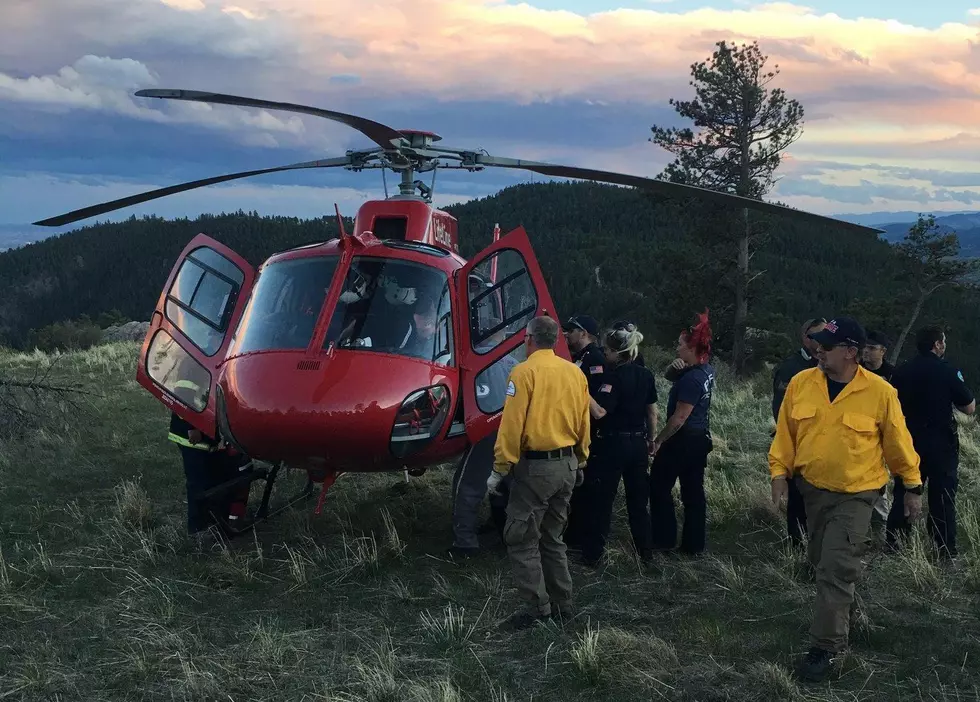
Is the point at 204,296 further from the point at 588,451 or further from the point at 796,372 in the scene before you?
the point at 796,372

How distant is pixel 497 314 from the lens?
6363mm

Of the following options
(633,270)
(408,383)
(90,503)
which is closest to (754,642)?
(408,383)

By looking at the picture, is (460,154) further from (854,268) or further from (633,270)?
(854,268)

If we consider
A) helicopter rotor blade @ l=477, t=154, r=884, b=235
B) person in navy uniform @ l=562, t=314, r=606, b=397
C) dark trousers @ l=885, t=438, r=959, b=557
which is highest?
helicopter rotor blade @ l=477, t=154, r=884, b=235

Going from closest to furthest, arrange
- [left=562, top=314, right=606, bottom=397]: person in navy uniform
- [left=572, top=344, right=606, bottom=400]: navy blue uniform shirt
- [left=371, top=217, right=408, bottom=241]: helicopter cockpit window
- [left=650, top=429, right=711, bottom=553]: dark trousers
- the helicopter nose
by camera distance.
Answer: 1. the helicopter nose
2. [left=572, top=344, right=606, bottom=400]: navy blue uniform shirt
3. [left=562, top=314, right=606, bottom=397]: person in navy uniform
4. [left=650, top=429, right=711, bottom=553]: dark trousers
5. [left=371, top=217, right=408, bottom=241]: helicopter cockpit window

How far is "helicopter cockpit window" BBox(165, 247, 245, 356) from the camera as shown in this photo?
656cm

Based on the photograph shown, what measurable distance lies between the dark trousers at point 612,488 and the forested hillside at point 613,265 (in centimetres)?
1926

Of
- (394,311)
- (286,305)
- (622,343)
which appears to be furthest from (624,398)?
(286,305)

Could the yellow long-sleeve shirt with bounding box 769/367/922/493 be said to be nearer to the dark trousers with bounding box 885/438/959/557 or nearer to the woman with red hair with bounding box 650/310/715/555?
the woman with red hair with bounding box 650/310/715/555

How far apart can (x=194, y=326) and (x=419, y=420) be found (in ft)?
7.38

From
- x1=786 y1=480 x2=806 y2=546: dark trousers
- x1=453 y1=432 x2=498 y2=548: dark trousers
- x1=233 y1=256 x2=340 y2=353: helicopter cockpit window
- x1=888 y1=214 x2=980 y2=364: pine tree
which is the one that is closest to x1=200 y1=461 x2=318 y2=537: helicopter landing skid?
x1=233 y1=256 x2=340 y2=353: helicopter cockpit window

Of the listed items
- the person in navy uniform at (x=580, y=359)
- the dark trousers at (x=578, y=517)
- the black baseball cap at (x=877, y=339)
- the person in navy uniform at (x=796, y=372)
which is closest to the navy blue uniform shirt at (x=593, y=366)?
the person in navy uniform at (x=580, y=359)

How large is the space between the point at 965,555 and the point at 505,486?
334cm

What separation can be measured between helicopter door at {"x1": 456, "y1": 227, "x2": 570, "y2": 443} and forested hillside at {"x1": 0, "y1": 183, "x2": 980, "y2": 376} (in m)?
18.7
